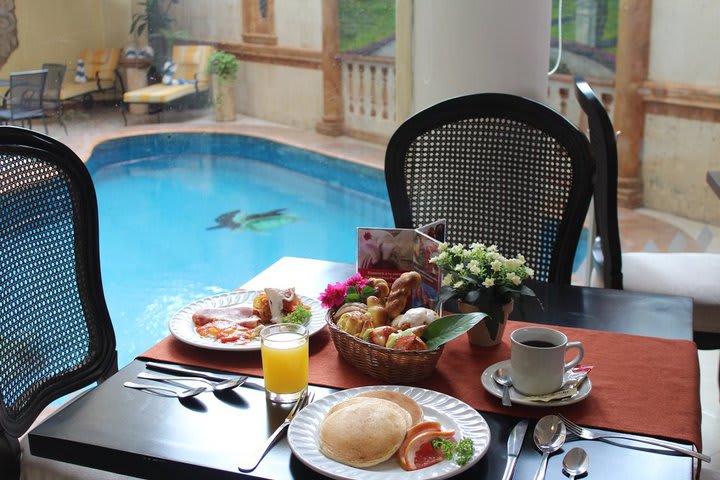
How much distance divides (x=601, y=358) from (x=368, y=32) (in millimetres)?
3046

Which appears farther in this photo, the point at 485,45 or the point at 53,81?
the point at 53,81

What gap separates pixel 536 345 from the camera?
46.0 inches

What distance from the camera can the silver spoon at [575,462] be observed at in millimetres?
972

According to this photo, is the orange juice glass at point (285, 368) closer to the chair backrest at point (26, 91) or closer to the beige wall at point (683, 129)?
the chair backrest at point (26, 91)

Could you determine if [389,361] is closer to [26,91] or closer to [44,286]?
[44,286]

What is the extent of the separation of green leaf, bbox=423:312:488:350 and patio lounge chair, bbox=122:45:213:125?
9.33ft

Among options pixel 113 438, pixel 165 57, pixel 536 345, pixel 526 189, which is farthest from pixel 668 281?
pixel 165 57

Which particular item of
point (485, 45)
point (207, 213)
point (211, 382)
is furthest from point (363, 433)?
point (207, 213)

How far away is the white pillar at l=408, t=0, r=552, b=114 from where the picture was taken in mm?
2449

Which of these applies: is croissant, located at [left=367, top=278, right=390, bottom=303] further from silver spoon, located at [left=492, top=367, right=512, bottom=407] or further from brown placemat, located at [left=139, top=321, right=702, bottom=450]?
silver spoon, located at [left=492, top=367, right=512, bottom=407]

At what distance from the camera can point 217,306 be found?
1493 millimetres

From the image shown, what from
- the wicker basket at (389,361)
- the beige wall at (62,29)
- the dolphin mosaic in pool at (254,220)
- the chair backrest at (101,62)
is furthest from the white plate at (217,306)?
the dolphin mosaic in pool at (254,220)

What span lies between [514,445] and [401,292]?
34 cm

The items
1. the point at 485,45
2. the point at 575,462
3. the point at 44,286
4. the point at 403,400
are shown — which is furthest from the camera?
the point at 485,45
